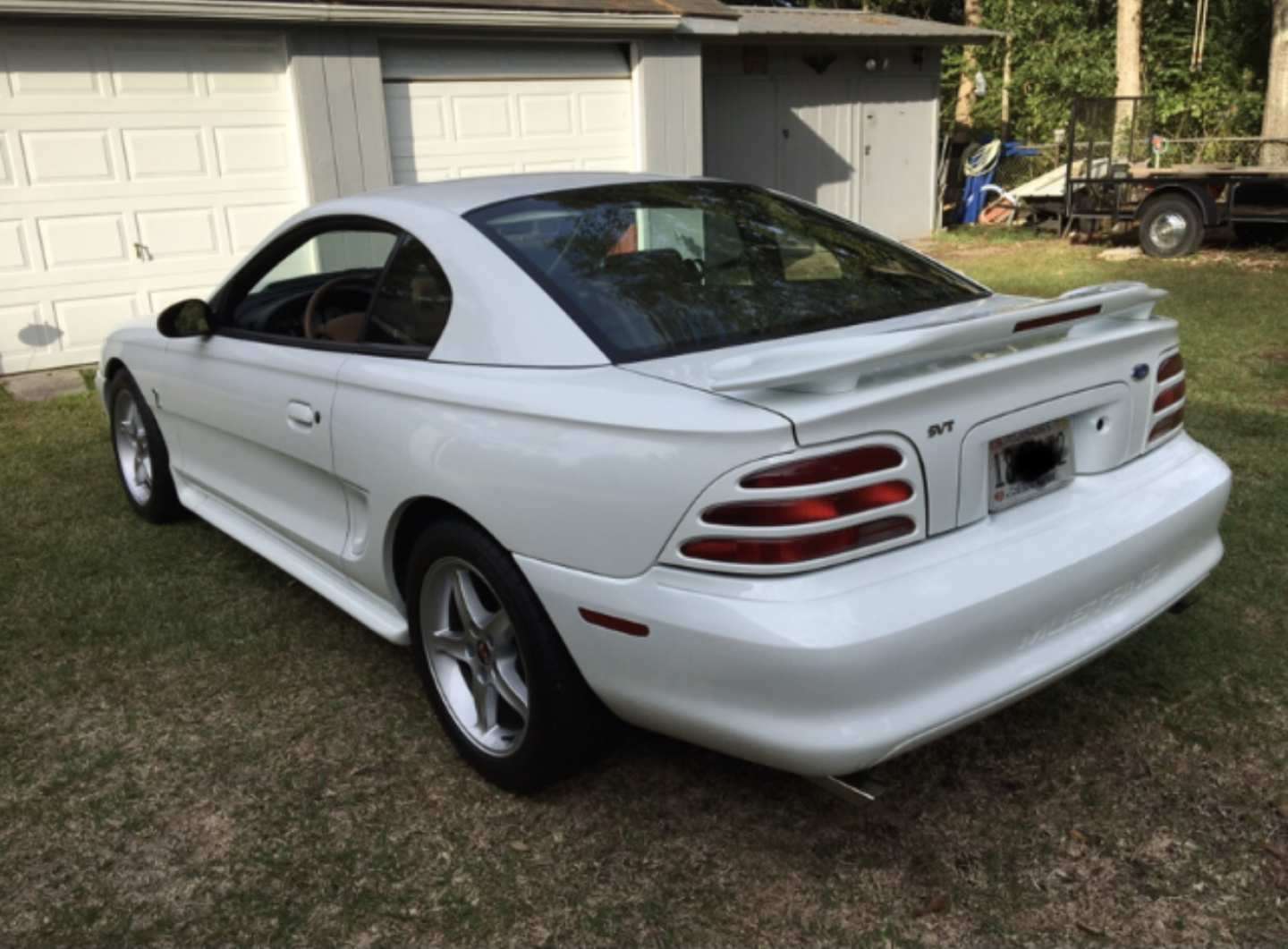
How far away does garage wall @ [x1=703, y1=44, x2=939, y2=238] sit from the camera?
44.9 feet

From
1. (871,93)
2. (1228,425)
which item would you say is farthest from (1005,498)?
(871,93)

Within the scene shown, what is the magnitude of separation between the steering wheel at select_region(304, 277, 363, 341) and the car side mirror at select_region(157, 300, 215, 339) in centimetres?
41

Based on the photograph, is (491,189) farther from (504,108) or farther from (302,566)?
(504,108)

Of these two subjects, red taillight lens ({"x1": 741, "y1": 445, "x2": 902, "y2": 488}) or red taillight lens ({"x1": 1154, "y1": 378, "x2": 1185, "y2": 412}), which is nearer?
red taillight lens ({"x1": 741, "y1": 445, "x2": 902, "y2": 488})

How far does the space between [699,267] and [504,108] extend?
313 inches

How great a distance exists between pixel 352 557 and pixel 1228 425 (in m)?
4.45

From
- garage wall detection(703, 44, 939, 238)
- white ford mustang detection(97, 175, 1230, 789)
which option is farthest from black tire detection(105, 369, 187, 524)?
garage wall detection(703, 44, 939, 238)

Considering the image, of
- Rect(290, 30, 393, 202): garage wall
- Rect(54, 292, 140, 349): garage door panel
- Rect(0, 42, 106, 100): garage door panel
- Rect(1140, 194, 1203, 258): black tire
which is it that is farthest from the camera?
Rect(1140, 194, 1203, 258): black tire

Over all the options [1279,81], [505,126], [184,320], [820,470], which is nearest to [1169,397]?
[820,470]

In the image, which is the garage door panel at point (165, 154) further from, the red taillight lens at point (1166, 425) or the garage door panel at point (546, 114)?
the red taillight lens at point (1166, 425)

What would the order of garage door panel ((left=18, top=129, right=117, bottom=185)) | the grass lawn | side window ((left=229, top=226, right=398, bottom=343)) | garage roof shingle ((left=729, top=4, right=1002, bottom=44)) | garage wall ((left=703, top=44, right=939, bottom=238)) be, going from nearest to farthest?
the grass lawn
side window ((left=229, top=226, right=398, bottom=343))
garage door panel ((left=18, top=129, right=117, bottom=185))
garage roof shingle ((left=729, top=4, right=1002, bottom=44))
garage wall ((left=703, top=44, right=939, bottom=238))

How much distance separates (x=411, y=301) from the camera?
298 cm

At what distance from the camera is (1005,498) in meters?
2.37

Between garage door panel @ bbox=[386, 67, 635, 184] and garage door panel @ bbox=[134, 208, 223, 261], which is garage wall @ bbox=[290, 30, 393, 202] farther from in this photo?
garage door panel @ bbox=[134, 208, 223, 261]
